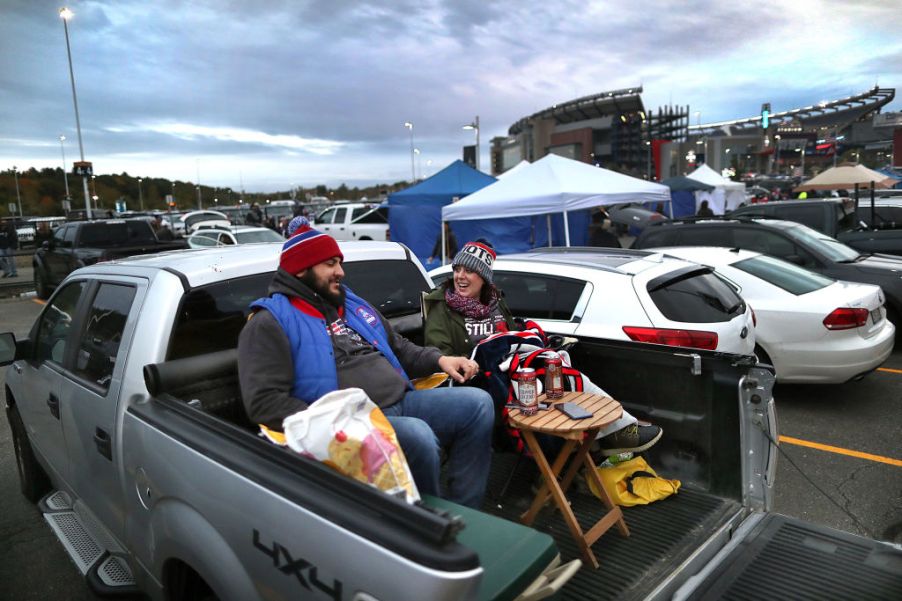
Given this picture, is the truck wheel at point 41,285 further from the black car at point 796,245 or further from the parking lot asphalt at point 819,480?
the black car at point 796,245

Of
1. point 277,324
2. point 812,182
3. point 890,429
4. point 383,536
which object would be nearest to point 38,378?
point 277,324

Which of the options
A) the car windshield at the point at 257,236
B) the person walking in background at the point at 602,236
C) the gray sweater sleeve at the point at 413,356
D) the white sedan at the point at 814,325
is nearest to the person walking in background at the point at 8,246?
the car windshield at the point at 257,236

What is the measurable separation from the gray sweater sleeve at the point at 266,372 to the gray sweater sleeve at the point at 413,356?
78cm

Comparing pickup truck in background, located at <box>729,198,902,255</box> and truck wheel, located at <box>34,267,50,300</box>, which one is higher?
pickup truck in background, located at <box>729,198,902,255</box>

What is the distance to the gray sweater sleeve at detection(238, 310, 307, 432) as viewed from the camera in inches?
92.8

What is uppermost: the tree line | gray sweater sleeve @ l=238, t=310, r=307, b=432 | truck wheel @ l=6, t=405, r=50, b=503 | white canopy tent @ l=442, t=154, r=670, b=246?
the tree line

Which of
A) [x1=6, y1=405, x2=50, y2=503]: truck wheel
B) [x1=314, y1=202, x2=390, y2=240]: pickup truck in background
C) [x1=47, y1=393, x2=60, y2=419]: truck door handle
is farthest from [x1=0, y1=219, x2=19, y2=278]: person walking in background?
[x1=47, y1=393, x2=60, y2=419]: truck door handle

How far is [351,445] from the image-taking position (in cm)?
180

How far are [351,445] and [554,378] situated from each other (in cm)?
149

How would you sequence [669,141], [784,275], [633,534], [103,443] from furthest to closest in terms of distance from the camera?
[669,141], [784,275], [633,534], [103,443]

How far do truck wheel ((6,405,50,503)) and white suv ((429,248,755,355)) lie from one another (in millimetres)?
3761

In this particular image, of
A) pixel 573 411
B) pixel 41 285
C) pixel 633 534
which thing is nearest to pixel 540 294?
pixel 573 411

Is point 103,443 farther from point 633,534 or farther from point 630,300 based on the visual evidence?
point 630,300

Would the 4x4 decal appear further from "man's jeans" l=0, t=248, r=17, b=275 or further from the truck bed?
"man's jeans" l=0, t=248, r=17, b=275
